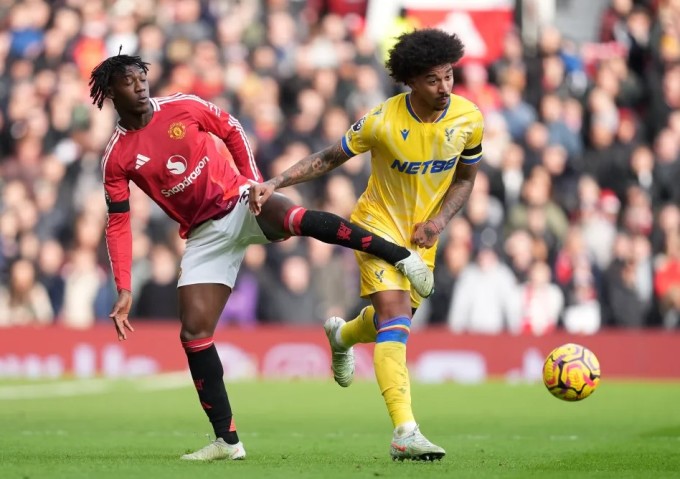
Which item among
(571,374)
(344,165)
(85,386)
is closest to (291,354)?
(344,165)

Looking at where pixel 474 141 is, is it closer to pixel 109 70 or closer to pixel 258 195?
pixel 258 195

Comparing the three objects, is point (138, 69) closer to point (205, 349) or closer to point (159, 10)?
point (205, 349)

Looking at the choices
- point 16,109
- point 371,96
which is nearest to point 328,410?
point 371,96

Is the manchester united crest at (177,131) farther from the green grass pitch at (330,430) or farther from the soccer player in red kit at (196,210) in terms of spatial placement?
the green grass pitch at (330,430)

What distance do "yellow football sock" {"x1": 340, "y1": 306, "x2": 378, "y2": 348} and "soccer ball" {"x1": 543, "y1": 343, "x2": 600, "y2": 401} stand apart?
1296 millimetres

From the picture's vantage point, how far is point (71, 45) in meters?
22.5

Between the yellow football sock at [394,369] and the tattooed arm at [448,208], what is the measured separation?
609 millimetres

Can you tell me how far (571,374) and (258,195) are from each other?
105 inches

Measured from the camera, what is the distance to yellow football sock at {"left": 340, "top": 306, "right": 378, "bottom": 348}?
33.6 ft

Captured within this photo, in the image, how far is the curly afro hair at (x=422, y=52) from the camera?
935 centimetres

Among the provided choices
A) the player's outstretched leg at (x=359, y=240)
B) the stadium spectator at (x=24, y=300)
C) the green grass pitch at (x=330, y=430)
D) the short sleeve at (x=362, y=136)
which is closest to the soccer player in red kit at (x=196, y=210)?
the player's outstretched leg at (x=359, y=240)

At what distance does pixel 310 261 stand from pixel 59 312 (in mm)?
3666

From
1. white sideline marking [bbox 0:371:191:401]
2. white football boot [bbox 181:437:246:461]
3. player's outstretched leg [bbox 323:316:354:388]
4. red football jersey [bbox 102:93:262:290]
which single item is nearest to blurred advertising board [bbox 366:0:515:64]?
white sideline marking [bbox 0:371:191:401]

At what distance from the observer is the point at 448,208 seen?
9805 mm
